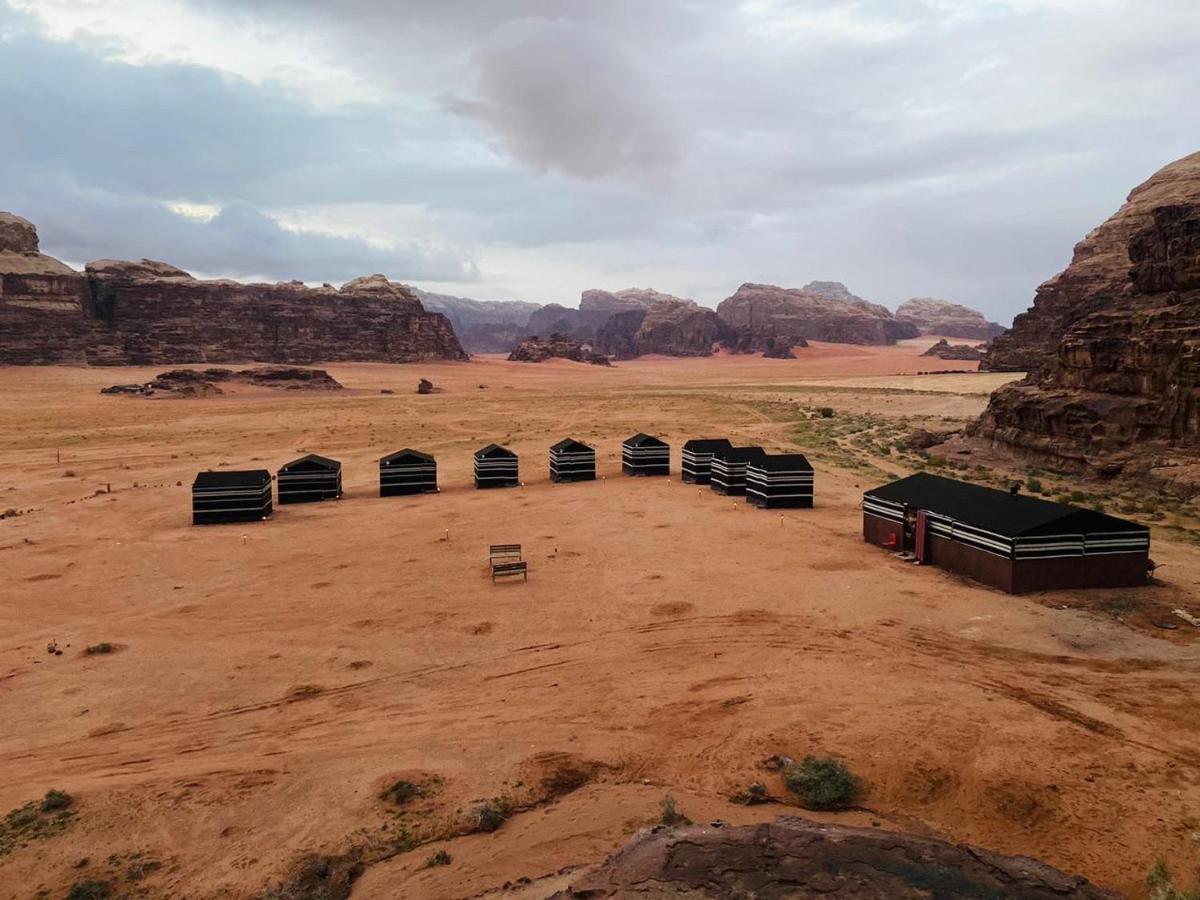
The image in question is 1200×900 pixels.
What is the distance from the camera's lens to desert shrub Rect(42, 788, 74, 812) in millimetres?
9711

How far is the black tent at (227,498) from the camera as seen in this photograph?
2628cm

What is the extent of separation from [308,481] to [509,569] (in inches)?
577

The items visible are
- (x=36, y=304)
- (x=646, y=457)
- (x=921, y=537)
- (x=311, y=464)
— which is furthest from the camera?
(x=36, y=304)

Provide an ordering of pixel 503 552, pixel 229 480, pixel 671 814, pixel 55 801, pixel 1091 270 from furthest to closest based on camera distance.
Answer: pixel 1091 270
pixel 229 480
pixel 503 552
pixel 55 801
pixel 671 814

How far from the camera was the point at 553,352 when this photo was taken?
151m

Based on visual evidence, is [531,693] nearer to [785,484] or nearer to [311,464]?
[785,484]

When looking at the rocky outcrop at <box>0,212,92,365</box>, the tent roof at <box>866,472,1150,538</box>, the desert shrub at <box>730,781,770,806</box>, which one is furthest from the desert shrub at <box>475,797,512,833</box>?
the rocky outcrop at <box>0,212,92,365</box>

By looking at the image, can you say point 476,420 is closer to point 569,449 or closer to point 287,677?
point 569,449

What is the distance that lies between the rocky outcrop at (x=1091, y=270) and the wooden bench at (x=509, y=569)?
6375 cm

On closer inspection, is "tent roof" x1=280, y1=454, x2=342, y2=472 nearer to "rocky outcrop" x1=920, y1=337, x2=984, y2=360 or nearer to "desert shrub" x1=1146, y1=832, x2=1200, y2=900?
"desert shrub" x1=1146, y1=832, x2=1200, y2=900

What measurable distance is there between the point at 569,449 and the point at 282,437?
78.7ft

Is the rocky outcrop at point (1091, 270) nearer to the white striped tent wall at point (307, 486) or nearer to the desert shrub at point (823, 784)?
the white striped tent wall at point (307, 486)

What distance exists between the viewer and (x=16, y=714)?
1236 centimetres

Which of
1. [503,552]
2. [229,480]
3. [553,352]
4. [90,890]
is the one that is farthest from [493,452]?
[553,352]
